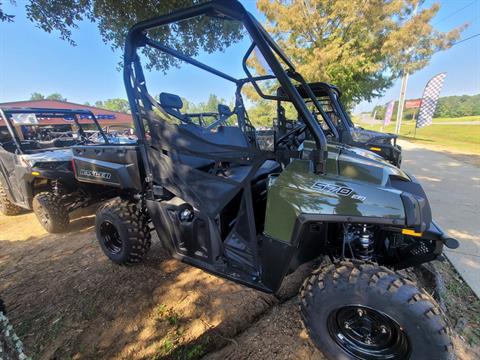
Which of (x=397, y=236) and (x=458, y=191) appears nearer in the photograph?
(x=397, y=236)

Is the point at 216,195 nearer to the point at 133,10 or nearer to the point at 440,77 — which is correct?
the point at 133,10

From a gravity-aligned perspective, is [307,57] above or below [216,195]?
above

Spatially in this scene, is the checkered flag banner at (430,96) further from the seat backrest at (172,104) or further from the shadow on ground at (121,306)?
the seat backrest at (172,104)

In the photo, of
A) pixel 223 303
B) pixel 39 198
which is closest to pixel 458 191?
pixel 223 303

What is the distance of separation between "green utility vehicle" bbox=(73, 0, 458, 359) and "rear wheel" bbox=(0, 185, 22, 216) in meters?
3.10

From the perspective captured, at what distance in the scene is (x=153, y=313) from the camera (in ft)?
7.00

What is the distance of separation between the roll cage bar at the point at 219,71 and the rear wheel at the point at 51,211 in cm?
234

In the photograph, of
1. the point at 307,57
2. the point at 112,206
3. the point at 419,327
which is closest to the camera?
the point at 419,327

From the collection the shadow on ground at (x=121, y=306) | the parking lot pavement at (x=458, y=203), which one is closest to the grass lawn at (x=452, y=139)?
the parking lot pavement at (x=458, y=203)

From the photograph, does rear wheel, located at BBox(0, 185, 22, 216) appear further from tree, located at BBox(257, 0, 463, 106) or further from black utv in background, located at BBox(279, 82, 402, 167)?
tree, located at BBox(257, 0, 463, 106)

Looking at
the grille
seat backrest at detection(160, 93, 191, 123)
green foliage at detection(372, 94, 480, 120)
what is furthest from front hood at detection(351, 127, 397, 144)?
green foliage at detection(372, 94, 480, 120)

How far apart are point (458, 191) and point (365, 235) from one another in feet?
16.0

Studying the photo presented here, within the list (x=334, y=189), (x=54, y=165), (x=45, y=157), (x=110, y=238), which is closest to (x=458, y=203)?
(x=334, y=189)

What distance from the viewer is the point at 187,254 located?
2.18 meters
